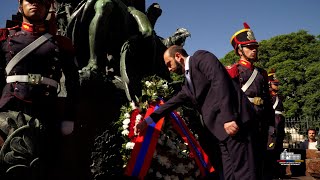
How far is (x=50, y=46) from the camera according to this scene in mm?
3326

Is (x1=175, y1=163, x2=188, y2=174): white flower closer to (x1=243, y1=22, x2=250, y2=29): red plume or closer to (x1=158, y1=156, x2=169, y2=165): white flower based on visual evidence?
(x1=158, y1=156, x2=169, y2=165): white flower

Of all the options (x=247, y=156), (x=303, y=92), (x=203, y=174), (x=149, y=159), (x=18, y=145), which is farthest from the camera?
(x=303, y=92)

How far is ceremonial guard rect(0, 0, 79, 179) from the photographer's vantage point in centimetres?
301

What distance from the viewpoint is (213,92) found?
3.71m

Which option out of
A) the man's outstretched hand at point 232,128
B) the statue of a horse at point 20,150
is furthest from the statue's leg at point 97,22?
the statue of a horse at point 20,150

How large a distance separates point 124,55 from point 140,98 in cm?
95

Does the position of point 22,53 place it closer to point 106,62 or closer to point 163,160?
point 163,160

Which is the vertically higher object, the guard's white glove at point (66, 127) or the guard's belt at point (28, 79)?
the guard's belt at point (28, 79)

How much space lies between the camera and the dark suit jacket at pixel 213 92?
11.7ft

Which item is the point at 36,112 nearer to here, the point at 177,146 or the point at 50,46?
the point at 50,46

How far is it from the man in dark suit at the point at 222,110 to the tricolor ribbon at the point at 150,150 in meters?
1.02

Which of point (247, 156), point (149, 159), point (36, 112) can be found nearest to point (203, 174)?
point (149, 159)

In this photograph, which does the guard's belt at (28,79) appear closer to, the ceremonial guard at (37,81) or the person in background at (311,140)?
the ceremonial guard at (37,81)

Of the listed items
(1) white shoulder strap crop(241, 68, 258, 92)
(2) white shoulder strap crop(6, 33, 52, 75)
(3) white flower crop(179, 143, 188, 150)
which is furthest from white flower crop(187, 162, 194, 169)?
(2) white shoulder strap crop(6, 33, 52, 75)
